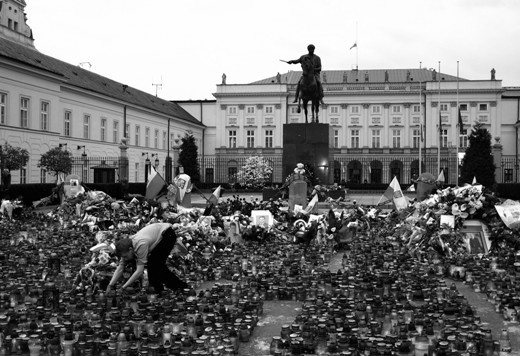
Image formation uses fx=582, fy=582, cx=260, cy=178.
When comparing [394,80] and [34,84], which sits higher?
[394,80]

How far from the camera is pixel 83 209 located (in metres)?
14.8

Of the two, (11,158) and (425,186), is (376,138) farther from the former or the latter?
(425,186)

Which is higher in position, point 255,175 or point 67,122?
point 67,122

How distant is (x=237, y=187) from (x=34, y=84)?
585 inches

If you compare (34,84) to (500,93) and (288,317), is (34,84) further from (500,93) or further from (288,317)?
(500,93)

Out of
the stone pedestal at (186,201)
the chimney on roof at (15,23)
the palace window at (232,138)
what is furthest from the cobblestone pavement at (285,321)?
the palace window at (232,138)

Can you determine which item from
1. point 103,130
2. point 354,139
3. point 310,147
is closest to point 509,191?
point 310,147

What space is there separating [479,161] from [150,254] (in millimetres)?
32878

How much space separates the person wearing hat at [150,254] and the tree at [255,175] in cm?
3223

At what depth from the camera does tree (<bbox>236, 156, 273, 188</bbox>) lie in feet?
134

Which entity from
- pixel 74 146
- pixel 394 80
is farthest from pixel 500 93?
pixel 74 146

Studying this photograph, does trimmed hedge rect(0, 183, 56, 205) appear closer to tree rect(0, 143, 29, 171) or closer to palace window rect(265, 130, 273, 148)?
tree rect(0, 143, 29, 171)

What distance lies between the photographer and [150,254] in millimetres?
7398

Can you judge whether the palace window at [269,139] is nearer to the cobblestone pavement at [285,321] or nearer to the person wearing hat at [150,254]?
the cobblestone pavement at [285,321]
